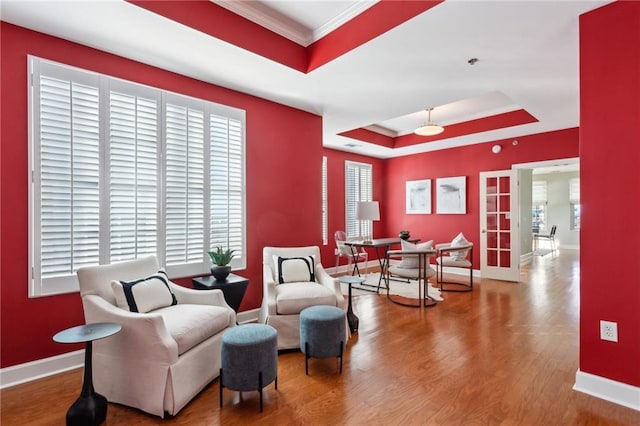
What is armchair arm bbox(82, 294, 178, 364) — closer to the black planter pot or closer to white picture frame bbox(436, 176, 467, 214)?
the black planter pot

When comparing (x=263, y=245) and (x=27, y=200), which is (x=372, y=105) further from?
(x=27, y=200)

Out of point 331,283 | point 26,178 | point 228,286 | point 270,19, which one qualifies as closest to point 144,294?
point 228,286

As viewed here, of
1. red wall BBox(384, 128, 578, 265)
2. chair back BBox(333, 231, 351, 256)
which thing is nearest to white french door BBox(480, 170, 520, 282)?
red wall BBox(384, 128, 578, 265)

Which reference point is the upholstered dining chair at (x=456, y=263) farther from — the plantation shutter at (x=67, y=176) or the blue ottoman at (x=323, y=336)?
the plantation shutter at (x=67, y=176)

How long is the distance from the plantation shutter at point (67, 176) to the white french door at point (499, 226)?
20.4 feet

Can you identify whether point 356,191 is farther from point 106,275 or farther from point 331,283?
point 106,275

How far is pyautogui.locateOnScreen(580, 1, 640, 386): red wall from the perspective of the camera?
2.04 metres

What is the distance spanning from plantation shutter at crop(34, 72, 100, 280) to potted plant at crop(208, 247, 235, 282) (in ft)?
3.27

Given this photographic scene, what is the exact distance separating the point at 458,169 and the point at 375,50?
15.3 feet

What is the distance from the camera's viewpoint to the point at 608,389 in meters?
2.12

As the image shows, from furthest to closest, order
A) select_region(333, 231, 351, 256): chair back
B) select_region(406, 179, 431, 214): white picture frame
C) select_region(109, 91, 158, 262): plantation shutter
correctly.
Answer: select_region(406, 179, 431, 214): white picture frame → select_region(333, 231, 351, 256): chair back → select_region(109, 91, 158, 262): plantation shutter

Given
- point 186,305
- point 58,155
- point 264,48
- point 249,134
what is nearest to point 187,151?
point 249,134

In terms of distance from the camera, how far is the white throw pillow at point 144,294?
2262 mm

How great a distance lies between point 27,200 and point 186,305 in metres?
1.47
